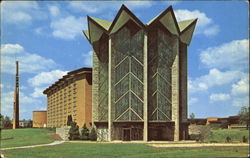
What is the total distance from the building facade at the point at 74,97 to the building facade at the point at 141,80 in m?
6.90

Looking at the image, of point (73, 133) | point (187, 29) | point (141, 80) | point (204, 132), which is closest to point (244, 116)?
point (204, 132)

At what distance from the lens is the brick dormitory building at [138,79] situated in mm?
47344

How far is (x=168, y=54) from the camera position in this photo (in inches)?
1967

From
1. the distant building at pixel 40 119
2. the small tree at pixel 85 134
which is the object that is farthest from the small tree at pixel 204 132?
the distant building at pixel 40 119

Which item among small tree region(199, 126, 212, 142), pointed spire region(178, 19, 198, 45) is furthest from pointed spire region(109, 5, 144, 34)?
small tree region(199, 126, 212, 142)

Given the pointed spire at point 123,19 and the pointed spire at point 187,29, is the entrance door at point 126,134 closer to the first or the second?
the pointed spire at point 123,19

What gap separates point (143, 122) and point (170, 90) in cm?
700

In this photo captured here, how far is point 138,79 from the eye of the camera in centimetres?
4750

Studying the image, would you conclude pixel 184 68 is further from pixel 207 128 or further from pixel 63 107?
pixel 63 107

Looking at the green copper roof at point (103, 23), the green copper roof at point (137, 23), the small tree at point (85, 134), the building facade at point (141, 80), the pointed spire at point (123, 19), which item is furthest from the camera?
the green copper roof at point (103, 23)

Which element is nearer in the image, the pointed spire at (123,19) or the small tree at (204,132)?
the pointed spire at (123,19)

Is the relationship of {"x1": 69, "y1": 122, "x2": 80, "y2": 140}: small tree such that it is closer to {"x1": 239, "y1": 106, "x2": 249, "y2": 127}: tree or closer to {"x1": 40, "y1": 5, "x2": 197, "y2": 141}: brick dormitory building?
{"x1": 40, "y1": 5, "x2": 197, "y2": 141}: brick dormitory building

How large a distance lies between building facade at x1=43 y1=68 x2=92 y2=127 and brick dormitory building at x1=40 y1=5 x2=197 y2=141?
457cm

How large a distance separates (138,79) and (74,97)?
19192mm
